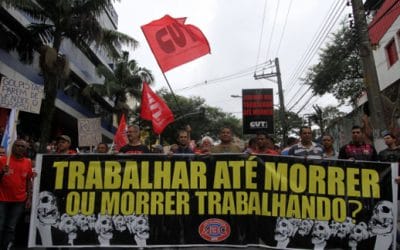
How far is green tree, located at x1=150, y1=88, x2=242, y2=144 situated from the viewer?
4975 cm

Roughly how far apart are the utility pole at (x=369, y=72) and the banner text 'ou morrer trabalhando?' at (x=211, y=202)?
15.4ft

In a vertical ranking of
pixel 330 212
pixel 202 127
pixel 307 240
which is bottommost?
pixel 307 240

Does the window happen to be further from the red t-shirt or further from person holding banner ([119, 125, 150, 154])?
the red t-shirt

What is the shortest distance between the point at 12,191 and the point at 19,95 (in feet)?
5.15

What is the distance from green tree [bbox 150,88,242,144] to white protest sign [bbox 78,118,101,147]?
1312 inches

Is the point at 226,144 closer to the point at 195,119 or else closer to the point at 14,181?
the point at 14,181

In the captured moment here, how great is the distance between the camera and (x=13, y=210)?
5.57m

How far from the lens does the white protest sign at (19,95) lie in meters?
6.20

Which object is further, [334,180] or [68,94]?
[68,94]

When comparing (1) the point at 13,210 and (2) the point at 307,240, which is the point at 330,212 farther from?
(1) the point at 13,210

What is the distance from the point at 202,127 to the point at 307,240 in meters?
53.1

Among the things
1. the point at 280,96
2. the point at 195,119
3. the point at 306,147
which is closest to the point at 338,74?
the point at 280,96

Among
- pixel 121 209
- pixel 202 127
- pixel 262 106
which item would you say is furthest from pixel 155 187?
pixel 202 127

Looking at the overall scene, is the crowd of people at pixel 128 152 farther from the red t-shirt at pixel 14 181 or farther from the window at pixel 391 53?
the window at pixel 391 53
